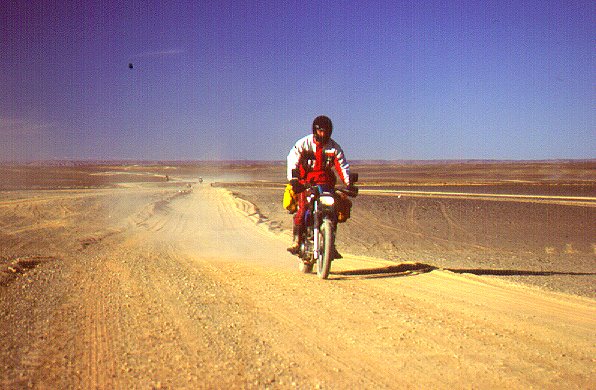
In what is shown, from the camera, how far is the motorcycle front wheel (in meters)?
7.91

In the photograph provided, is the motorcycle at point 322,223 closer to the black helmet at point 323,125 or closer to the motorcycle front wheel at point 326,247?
the motorcycle front wheel at point 326,247

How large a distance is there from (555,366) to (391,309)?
79.0 inches

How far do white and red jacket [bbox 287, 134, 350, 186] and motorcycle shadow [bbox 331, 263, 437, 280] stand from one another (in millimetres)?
1387

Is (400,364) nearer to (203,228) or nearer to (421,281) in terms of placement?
(421,281)

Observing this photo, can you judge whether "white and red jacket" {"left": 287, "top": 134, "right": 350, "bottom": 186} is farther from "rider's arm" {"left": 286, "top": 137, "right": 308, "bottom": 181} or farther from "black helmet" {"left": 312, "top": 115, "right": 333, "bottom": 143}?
"black helmet" {"left": 312, "top": 115, "right": 333, "bottom": 143}

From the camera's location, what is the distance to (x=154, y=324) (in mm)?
5500

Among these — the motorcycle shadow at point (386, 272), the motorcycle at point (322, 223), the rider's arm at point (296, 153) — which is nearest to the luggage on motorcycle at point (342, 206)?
the motorcycle at point (322, 223)

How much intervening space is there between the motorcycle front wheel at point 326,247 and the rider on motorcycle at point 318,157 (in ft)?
0.68

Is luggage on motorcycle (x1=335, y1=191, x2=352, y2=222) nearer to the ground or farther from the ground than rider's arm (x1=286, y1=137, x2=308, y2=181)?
nearer to the ground

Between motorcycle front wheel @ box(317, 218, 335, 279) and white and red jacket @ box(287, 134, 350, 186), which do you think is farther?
white and red jacket @ box(287, 134, 350, 186)

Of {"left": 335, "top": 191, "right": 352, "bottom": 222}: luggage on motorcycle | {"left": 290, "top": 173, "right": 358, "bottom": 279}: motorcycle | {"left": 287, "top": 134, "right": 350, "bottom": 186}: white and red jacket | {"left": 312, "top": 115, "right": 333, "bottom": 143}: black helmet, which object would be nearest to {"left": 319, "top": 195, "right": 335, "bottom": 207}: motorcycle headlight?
{"left": 290, "top": 173, "right": 358, "bottom": 279}: motorcycle

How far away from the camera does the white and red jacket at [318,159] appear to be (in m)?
8.21

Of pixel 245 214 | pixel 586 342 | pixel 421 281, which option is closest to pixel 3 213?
pixel 245 214

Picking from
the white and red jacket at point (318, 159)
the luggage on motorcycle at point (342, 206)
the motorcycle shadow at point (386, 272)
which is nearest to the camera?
the luggage on motorcycle at point (342, 206)
